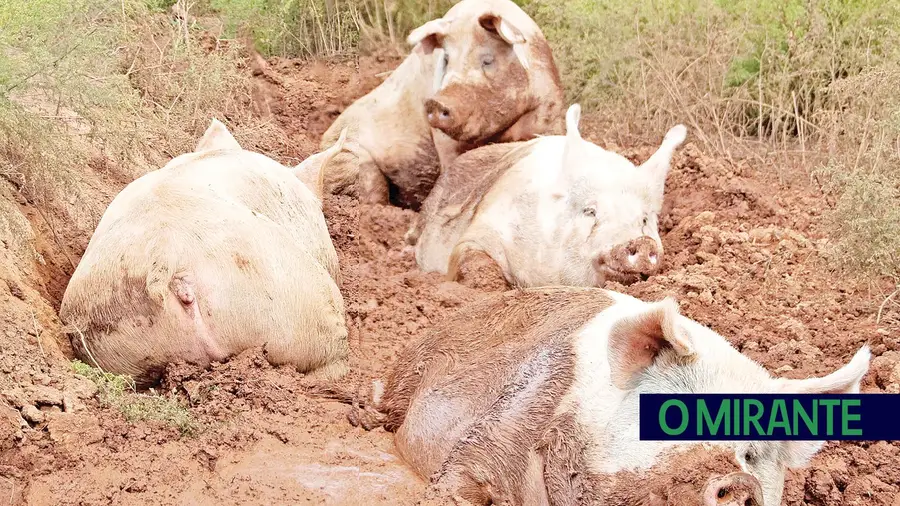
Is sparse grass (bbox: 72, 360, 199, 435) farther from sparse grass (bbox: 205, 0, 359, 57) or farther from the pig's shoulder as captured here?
sparse grass (bbox: 205, 0, 359, 57)

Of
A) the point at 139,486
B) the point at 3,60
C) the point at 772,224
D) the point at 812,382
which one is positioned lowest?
the point at 772,224

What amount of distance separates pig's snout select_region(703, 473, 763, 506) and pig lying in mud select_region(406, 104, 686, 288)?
287 centimetres

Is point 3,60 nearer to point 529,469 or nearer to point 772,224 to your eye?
point 529,469

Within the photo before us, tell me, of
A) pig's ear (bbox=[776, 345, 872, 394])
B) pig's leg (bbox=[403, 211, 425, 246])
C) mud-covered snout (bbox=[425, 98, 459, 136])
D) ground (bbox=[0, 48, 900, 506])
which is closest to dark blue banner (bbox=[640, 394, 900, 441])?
pig's ear (bbox=[776, 345, 872, 394])

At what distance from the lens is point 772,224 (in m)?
6.52

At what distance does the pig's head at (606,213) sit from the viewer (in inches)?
228

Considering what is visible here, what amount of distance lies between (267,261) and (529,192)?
2201mm

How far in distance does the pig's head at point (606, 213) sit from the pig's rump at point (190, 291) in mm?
1616

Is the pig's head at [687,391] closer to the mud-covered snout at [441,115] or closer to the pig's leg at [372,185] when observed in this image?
the mud-covered snout at [441,115]

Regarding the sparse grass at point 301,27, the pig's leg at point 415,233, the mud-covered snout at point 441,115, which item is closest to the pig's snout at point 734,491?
the pig's leg at point 415,233

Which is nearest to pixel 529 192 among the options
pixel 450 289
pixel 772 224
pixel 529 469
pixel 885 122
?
pixel 450 289

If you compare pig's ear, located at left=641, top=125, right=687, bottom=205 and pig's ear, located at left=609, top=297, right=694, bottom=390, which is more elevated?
pig's ear, located at left=609, top=297, right=694, bottom=390

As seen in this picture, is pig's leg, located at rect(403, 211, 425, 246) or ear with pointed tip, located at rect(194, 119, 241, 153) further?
pig's leg, located at rect(403, 211, 425, 246)

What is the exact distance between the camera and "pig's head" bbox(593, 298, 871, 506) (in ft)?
9.80
